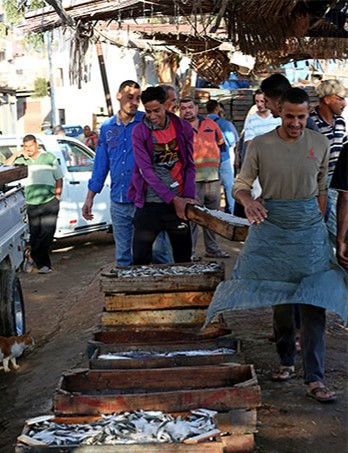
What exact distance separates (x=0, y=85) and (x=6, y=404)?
21.2 metres

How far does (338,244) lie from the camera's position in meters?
5.28

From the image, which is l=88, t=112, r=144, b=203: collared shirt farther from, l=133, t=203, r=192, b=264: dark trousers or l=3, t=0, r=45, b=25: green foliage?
l=3, t=0, r=45, b=25: green foliage

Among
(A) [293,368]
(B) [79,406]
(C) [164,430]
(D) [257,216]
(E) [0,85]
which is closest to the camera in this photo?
(C) [164,430]

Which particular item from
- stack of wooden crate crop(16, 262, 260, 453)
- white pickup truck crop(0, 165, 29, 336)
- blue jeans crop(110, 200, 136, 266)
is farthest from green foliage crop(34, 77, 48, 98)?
stack of wooden crate crop(16, 262, 260, 453)

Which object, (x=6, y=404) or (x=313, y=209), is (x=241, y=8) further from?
(x=6, y=404)

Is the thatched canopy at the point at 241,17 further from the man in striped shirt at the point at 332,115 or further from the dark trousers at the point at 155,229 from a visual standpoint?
the dark trousers at the point at 155,229

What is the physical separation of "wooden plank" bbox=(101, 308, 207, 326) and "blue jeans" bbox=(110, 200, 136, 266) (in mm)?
1448

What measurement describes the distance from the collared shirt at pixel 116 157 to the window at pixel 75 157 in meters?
5.94

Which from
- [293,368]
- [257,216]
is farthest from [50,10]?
[293,368]

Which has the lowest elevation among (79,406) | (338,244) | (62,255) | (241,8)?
(62,255)

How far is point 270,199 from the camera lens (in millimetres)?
5164

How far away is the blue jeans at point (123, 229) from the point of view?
7.33 m

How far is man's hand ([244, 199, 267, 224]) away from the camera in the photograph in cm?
489

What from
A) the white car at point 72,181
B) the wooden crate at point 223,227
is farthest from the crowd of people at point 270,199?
the white car at point 72,181
